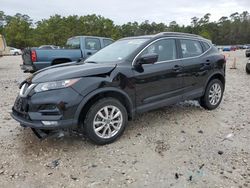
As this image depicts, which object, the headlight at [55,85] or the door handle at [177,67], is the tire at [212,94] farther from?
the headlight at [55,85]

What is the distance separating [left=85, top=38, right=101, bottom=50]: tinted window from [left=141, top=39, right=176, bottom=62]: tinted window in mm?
5966

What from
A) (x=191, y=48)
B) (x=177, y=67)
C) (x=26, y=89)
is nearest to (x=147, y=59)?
(x=177, y=67)

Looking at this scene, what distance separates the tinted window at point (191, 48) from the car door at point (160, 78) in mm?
284

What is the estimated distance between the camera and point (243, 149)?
4.22 m

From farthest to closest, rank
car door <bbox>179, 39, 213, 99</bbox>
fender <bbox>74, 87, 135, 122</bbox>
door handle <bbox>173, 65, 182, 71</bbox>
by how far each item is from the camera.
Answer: car door <bbox>179, 39, 213, 99</bbox> < door handle <bbox>173, 65, 182, 71</bbox> < fender <bbox>74, 87, 135, 122</bbox>

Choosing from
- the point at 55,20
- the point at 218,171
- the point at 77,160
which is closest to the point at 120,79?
the point at 77,160

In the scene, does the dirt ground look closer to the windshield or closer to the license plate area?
the license plate area

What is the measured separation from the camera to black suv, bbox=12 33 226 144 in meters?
3.89

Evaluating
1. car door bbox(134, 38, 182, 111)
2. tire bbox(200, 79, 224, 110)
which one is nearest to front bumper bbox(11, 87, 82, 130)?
car door bbox(134, 38, 182, 111)

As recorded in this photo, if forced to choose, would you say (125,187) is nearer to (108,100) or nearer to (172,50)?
(108,100)

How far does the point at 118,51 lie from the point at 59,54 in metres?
5.15

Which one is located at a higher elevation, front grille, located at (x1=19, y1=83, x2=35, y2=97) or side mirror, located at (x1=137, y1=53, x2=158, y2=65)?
side mirror, located at (x1=137, y1=53, x2=158, y2=65)

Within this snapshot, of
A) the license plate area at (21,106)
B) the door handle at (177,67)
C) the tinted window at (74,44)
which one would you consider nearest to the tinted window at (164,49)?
the door handle at (177,67)

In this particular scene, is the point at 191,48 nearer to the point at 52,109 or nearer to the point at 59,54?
the point at 52,109
